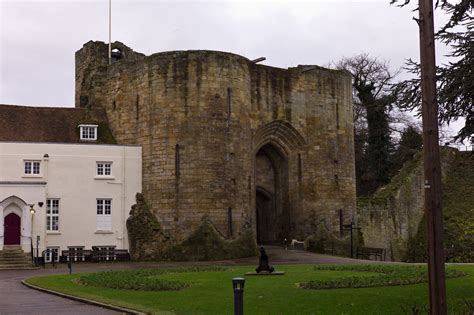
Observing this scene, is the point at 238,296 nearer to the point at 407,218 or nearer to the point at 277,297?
the point at 277,297

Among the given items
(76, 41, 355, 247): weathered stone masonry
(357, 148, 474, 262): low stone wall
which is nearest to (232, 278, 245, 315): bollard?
(76, 41, 355, 247): weathered stone masonry

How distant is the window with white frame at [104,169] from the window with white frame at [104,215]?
1506 mm

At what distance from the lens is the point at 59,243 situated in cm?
3484

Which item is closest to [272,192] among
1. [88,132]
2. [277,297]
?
[88,132]

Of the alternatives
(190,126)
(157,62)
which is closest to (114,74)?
(157,62)

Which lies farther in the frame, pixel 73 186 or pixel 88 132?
pixel 88 132

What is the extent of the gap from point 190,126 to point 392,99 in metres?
21.8

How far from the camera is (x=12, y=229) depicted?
110 feet

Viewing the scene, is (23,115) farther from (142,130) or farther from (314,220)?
(314,220)

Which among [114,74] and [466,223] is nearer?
[114,74]

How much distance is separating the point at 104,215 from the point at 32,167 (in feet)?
15.2

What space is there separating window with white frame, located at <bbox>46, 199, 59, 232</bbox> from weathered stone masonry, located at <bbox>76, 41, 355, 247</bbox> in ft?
15.9

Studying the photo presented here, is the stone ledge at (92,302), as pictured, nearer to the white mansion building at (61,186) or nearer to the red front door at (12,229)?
the red front door at (12,229)

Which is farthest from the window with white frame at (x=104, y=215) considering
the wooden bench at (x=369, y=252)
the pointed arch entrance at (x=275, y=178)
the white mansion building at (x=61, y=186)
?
the wooden bench at (x=369, y=252)
